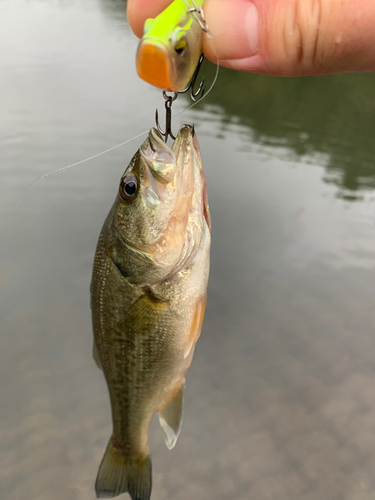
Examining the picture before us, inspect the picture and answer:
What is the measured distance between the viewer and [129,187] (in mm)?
1558

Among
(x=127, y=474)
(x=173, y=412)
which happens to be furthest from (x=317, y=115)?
(x=127, y=474)

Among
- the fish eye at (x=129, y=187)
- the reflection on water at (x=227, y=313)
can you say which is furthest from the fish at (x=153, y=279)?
the reflection on water at (x=227, y=313)

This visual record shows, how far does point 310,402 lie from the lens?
12.2ft

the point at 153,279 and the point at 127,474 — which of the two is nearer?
the point at 153,279

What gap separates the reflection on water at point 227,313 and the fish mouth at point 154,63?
344cm

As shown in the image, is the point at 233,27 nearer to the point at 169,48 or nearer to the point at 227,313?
the point at 169,48

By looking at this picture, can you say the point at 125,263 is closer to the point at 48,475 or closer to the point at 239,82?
the point at 48,475

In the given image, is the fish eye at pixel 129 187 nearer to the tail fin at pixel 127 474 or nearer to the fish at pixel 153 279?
the fish at pixel 153 279

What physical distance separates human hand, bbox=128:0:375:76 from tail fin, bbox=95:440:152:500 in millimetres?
2153

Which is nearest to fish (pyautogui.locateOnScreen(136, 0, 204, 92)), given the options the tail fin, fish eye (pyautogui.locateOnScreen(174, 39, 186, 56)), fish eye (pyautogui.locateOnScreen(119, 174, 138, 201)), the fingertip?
fish eye (pyautogui.locateOnScreen(174, 39, 186, 56))

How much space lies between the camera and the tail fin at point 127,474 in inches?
78.4

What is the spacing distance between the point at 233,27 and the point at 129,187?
75 cm

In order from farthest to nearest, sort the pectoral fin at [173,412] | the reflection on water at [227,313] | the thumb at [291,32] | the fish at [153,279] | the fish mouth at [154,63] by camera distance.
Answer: the reflection on water at [227,313]
the pectoral fin at [173,412]
the fish at [153,279]
the thumb at [291,32]
the fish mouth at [154,63]

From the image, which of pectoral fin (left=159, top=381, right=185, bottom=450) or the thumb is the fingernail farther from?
pectoral fin (left=159, top=381, right=185, bottom=450)
